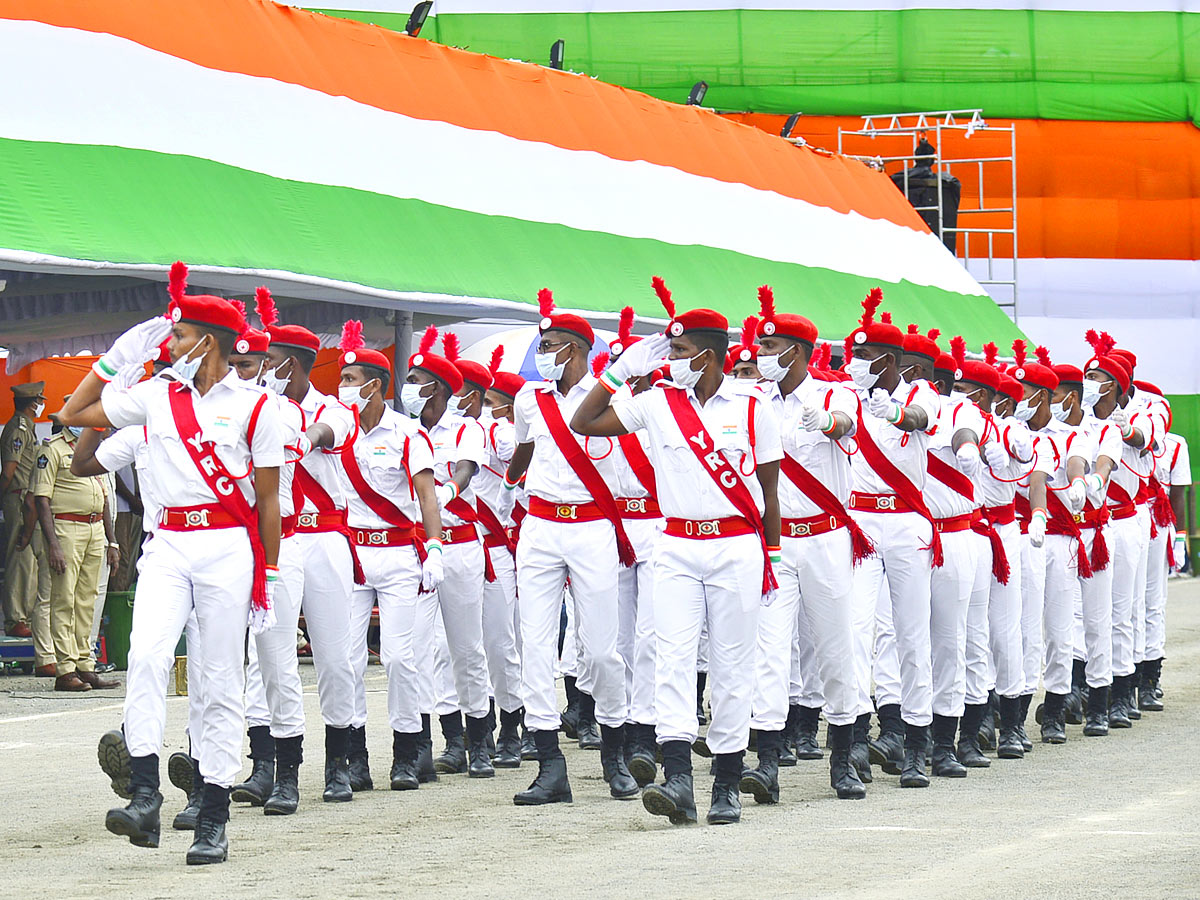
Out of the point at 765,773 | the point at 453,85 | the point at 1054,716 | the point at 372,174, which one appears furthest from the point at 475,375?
the point at 453,85

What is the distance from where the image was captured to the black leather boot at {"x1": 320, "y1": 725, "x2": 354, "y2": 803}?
929cm

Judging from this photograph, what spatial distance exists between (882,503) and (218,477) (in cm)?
365

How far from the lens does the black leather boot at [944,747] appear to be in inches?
400

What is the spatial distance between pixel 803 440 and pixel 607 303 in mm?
8112

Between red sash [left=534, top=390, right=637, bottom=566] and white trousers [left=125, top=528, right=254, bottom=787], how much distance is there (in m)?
2.03

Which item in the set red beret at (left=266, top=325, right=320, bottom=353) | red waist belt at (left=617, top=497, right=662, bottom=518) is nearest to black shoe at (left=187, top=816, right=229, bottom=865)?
red beret at (left=266, top=325, right=320, bottom=353)

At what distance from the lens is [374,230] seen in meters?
15.4

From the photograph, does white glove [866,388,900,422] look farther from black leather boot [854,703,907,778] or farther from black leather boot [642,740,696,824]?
black leather boot [642,740,696,824]

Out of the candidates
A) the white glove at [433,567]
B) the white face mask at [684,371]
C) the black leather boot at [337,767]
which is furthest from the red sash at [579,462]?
the black leather boot at [337,767]

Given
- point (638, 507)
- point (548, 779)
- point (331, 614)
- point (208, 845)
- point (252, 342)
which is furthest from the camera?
point (638, 507)

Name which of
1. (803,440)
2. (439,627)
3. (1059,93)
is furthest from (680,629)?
(1059,93)

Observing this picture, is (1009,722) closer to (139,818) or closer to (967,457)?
(967,457)

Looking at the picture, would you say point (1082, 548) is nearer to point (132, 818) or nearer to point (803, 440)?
point (803, 440)

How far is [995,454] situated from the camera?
35.1ft
